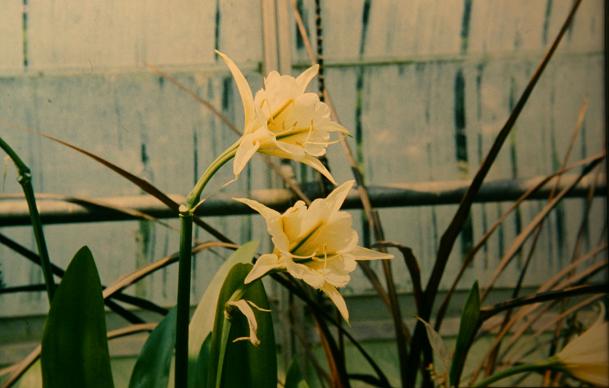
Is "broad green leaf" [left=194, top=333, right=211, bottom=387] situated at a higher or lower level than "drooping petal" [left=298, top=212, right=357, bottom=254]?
lower

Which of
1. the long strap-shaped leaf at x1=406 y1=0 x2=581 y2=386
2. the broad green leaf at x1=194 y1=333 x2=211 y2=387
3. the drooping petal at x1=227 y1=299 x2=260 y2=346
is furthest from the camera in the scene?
the long strap-shaped leaf at x1=406 y1=0 x2=581 y2=386

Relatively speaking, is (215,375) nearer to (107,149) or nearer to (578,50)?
(107,149)

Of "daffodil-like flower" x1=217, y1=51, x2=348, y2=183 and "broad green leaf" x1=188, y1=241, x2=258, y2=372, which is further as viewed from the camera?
"broad green leaf" x1=188, y1=241, x2=258, y2=372

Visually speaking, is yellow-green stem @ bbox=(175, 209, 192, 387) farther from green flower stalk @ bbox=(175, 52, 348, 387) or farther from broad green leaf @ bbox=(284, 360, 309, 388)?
broad green leaf @ bbox=(284, 360, 309, 388)

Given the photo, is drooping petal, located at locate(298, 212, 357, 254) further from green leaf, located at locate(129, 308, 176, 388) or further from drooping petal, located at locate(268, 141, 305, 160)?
green leaf, located at locate(129, 308, 176, 388)

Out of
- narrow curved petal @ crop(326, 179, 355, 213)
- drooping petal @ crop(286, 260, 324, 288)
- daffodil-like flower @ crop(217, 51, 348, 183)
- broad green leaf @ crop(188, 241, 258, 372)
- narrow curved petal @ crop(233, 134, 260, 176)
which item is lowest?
broad green leaf @ crop(188, 241, 258, 372)

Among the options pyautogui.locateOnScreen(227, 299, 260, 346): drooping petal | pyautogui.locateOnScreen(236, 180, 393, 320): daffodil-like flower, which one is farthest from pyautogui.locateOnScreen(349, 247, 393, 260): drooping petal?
pyautogui.locateOnScreen(227, 299, 260, 346): drooping petal

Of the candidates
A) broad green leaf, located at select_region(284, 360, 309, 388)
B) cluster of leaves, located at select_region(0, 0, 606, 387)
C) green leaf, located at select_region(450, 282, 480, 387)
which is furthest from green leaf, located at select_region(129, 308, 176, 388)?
green leaf, located at select_region(450, 282, 480, 387)

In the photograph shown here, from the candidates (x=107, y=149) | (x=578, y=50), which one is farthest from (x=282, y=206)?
(x=578, y=50)

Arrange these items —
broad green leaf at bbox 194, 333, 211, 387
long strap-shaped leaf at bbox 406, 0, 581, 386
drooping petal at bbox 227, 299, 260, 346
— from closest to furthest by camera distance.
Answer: drooping petal at bbox 227, 299, 260, 346 < broad green leaf at bbox 194, 333, 211, 387 < long strap-shaped leaf at bbox 406, 0, 581, 386
